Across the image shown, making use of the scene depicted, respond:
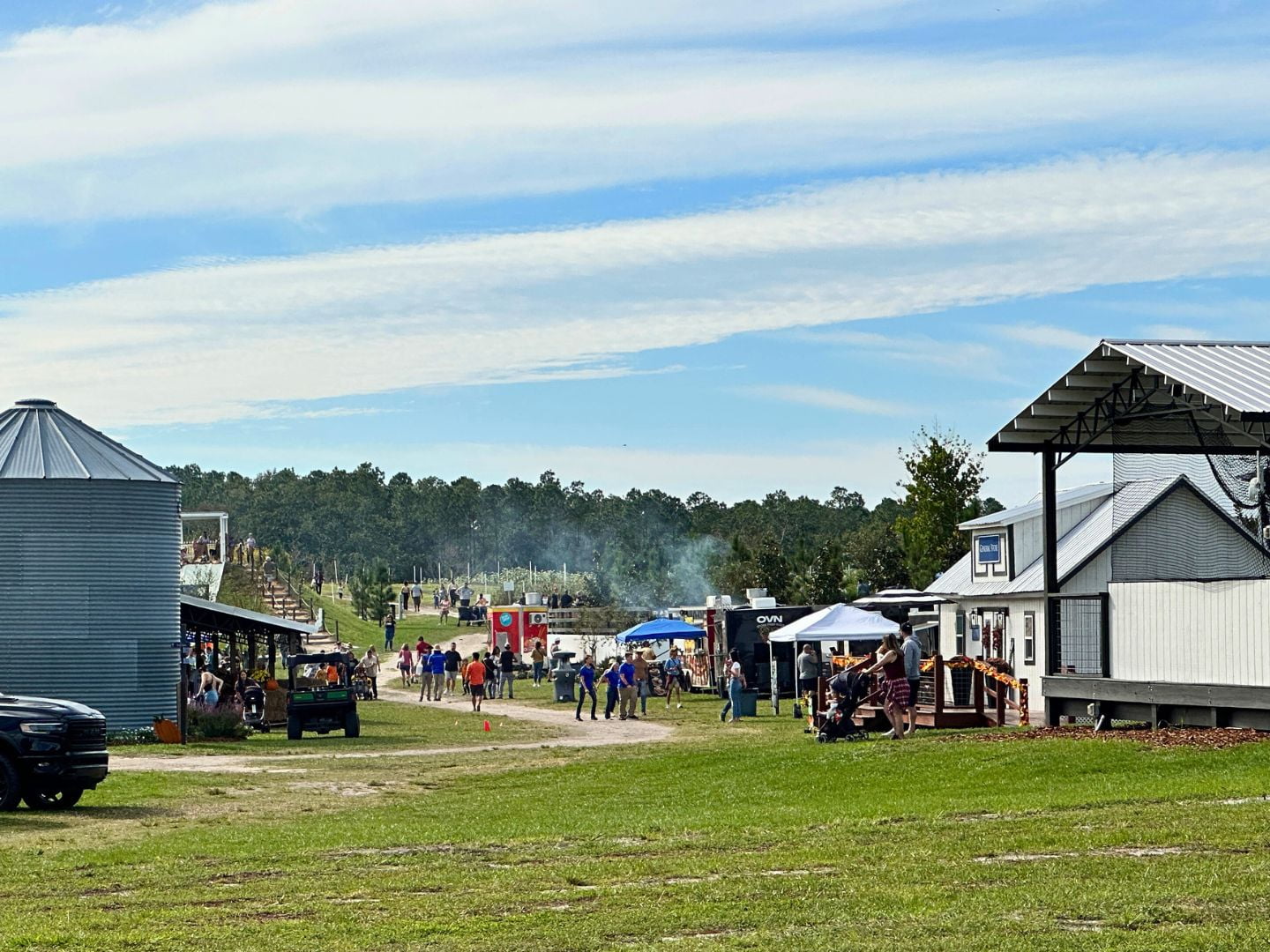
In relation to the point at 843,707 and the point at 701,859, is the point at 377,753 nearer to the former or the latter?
the point at 843,707

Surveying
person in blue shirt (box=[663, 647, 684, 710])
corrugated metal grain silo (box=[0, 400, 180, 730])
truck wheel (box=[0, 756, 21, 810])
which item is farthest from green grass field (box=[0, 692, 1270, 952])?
person in blue shirt (box=[663, 647, 684, 710])

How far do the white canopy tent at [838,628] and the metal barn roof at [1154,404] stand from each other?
9.53m

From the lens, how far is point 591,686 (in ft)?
125

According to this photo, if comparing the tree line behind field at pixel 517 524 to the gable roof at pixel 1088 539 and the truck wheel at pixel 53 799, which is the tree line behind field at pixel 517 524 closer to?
the gable roof at pixel 1088 539

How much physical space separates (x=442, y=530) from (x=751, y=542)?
282 feet

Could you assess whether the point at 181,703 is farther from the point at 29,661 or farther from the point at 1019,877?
the point at 1019,877

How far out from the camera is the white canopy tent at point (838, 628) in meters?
35.3

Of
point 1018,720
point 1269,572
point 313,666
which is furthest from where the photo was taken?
point 313,666

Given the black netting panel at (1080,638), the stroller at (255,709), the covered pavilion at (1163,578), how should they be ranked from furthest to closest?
1. the stroller at (255,709)
2. the black netting panel at (1080,638)
3. the covered pavilion at (1163,578)

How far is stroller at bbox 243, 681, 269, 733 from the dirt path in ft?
18.9

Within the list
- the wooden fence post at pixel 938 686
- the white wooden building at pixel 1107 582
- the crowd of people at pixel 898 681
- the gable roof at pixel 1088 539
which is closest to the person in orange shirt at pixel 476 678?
the white wooden building at pixel 1107 582

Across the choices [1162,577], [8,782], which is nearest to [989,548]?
[1162,577]

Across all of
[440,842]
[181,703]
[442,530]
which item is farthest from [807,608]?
[442,530]

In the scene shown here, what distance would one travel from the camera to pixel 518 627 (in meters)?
66.1
